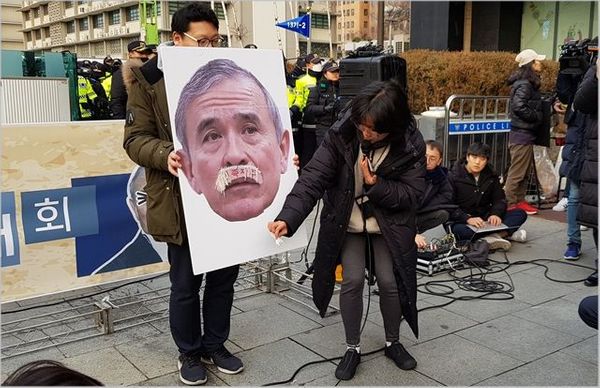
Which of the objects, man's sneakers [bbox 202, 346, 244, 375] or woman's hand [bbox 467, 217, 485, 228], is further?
woman's hand [bbox 467, 217, 485, 228]

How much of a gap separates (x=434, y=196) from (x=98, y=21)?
7901 cm

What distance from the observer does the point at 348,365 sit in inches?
135

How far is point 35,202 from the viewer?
13.0 ft

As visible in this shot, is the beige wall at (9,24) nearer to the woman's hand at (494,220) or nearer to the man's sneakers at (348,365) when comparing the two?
the man's sneakers at (348,365)

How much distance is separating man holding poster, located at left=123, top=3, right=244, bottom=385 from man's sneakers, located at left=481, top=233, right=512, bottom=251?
139 inches

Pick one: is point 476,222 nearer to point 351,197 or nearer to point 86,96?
point 351,197

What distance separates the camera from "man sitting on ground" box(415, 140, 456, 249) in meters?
5.53

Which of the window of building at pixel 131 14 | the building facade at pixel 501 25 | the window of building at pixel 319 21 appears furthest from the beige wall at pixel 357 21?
the window of building at pixel 131 14

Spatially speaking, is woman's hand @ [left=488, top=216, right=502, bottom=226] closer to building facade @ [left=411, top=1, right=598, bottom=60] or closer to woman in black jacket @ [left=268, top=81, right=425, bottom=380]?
woman in black jacket @ [left=268, top=81, right=425, bottom=380]

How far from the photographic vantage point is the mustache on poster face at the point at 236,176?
11.0 feet

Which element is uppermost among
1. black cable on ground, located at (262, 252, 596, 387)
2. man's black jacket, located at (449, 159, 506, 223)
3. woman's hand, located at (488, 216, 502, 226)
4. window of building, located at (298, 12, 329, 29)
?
window of building, located at (298, 12, 329, 29)

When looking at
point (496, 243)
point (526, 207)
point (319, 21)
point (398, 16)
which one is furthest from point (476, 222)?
point (319, 21)

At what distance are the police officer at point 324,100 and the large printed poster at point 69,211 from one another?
3.88 meters

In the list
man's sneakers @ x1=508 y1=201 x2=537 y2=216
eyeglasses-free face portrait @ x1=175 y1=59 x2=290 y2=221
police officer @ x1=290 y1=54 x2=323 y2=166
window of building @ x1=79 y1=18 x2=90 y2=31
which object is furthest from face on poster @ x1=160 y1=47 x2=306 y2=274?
window of building @ x1=79 y1=18 x2=90 y2=31
